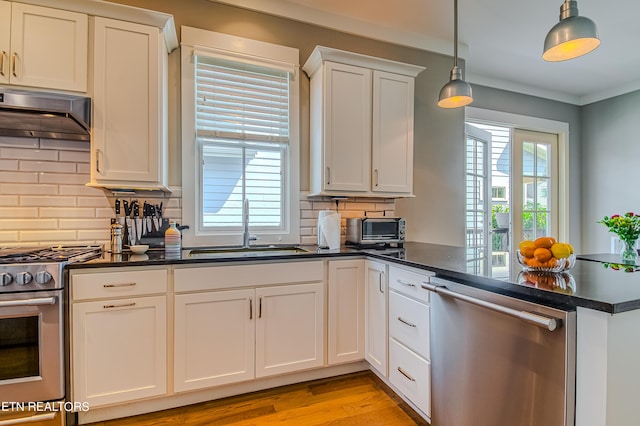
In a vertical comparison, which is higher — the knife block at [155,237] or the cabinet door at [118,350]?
the knife block at [155,237]

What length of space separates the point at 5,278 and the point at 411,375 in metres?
2.11

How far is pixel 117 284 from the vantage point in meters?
1.77

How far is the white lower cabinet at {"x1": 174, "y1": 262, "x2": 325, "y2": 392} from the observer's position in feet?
6.25

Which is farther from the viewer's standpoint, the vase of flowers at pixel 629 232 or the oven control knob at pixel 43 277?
the vase of flowers at pixel 629 232

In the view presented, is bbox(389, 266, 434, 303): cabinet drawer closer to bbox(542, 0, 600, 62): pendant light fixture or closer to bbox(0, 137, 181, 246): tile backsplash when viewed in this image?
bbox(542, 0, 600, 62): pendant light fixture

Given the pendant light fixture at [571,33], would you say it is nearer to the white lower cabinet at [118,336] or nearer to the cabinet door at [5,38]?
the white lower cabinet at [118,336]

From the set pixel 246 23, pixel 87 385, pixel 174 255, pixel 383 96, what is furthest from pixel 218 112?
pixel 87 385

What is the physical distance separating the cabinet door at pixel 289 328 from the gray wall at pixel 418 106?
1002 mm

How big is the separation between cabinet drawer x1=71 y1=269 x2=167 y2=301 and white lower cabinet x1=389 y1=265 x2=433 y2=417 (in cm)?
136

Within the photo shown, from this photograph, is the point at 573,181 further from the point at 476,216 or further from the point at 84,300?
the point at 84,300

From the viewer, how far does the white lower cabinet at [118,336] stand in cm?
173

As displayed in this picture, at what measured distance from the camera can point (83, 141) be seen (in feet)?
7.25

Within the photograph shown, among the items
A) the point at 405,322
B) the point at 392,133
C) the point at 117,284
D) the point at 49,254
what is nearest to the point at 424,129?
the point at 392,133

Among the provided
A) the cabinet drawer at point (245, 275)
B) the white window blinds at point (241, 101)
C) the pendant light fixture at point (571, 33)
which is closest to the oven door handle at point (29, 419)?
the cabinet drawer at point (245, 275)
